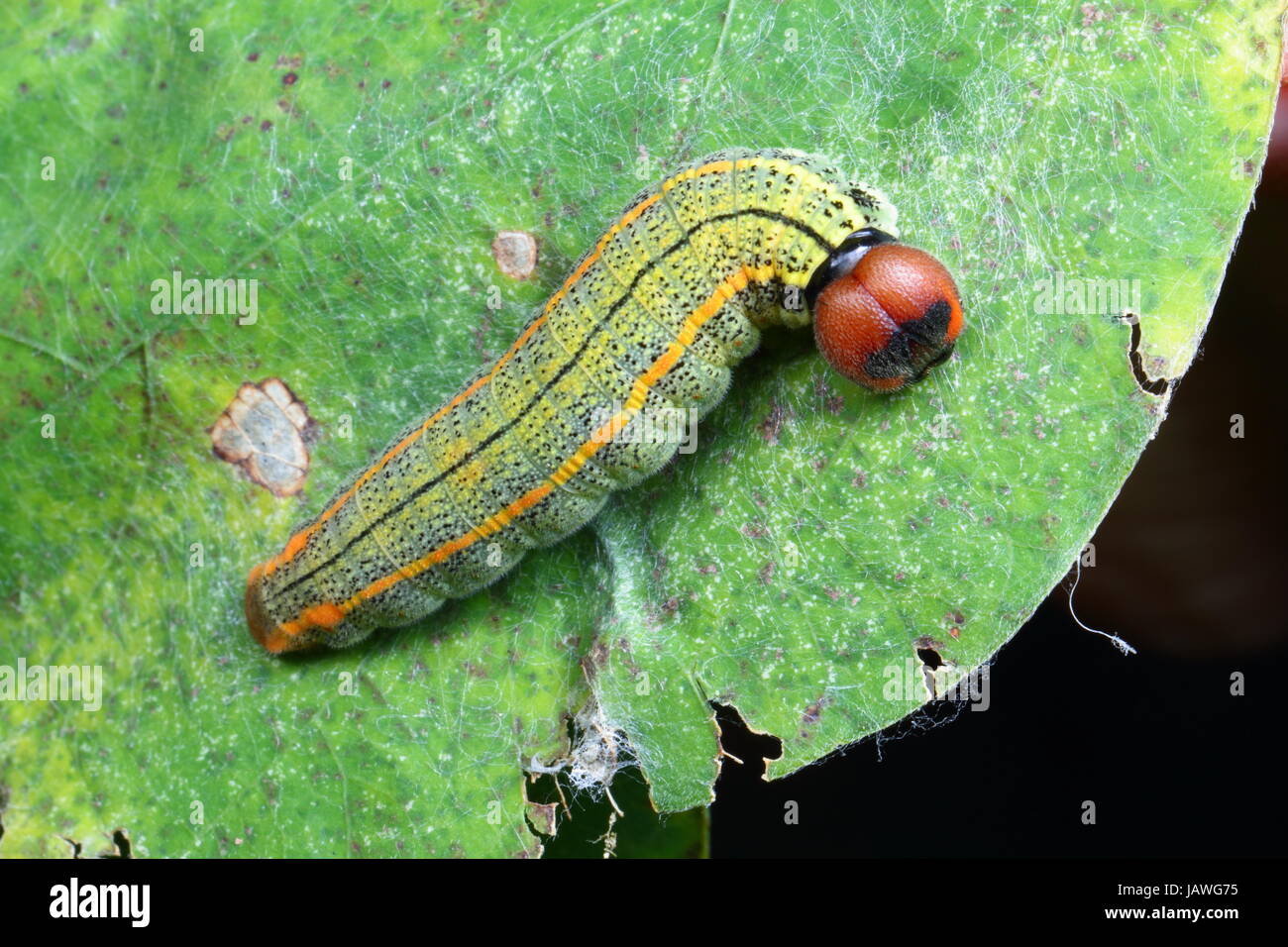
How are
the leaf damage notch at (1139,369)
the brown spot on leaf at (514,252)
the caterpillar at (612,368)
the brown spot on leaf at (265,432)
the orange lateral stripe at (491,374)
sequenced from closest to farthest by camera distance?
the leaf damage notch at (1139,369)
the caterpillar at (612,368)
the orange lateral stripe at (491,374)
the brown spot on leaf at (514,252)
the brown spot on leaf at (265,432)

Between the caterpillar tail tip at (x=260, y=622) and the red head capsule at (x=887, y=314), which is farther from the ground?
the red head capsule at (x=887, y=314)

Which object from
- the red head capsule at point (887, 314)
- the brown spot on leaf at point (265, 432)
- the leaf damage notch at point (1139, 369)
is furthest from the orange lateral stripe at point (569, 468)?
the leaf damage notch at point (1139, 369)

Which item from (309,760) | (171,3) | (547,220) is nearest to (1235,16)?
(547,220)

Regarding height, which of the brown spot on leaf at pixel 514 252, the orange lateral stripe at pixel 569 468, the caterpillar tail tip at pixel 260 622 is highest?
the brown spot on leaf at pixel 514 252

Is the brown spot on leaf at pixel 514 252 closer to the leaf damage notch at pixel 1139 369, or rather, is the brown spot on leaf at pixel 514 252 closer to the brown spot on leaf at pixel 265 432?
the brown spot on leaf at pixel 265 432

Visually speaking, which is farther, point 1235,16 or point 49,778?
point 49,778
